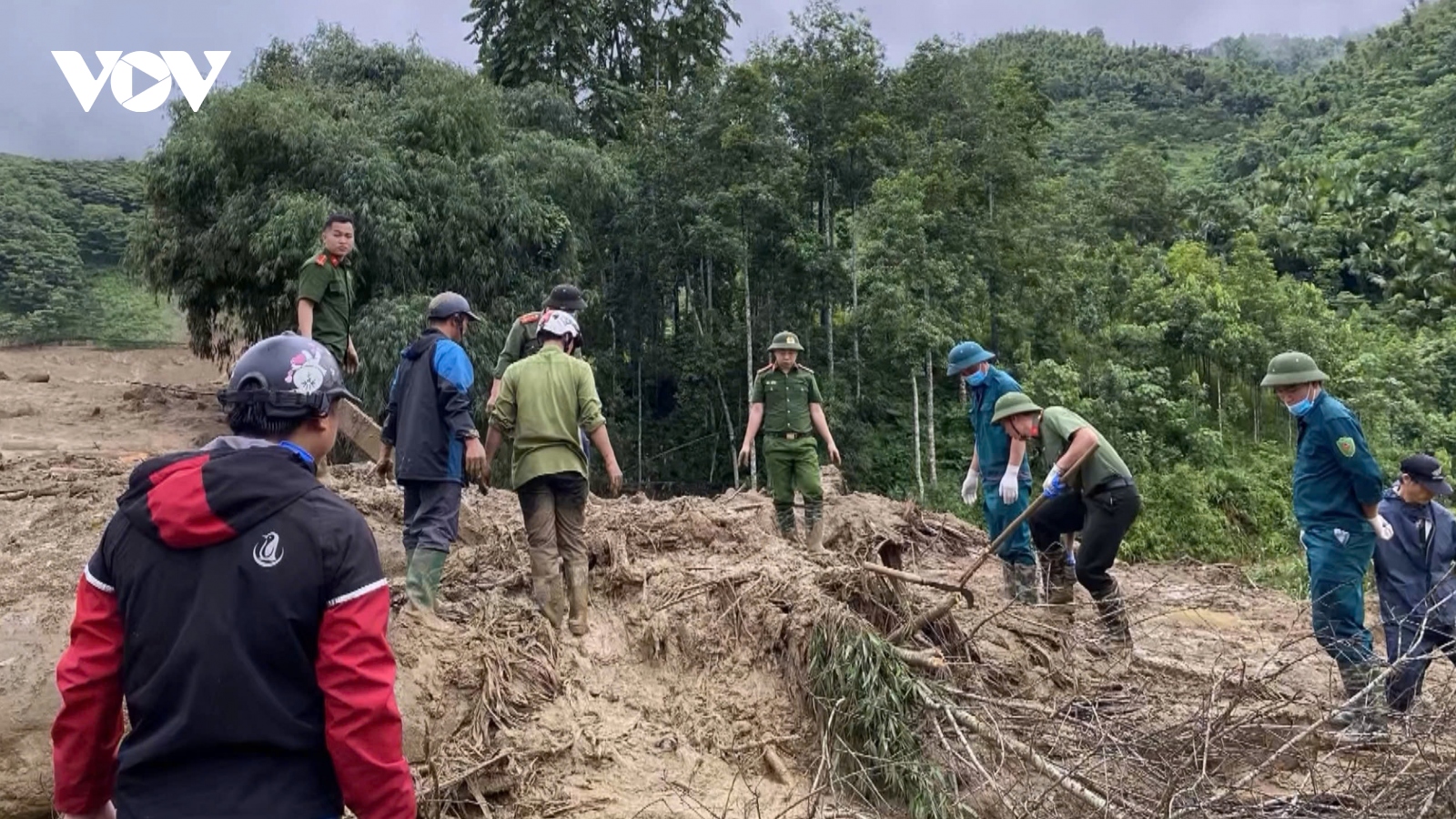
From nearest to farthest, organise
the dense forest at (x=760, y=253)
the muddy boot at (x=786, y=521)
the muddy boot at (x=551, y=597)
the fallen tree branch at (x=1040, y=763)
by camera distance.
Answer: the fallen tree branch at (x=1040, y=763)
the muddy boot at (x=551, y=597)
the muddy boot at (x=786, y=521)
the dense forest at (x=760, y=253)

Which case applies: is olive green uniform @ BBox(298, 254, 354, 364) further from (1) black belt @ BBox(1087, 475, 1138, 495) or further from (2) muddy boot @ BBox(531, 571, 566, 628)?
(1) black belt @ BBox(1087, 475, 1138, 495)

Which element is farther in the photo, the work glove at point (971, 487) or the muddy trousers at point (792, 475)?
the muddy trousers at point (792, 475)

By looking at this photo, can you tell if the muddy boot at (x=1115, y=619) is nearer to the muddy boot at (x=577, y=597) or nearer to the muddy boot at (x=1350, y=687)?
the muddy boot at (x=1350, y=687)

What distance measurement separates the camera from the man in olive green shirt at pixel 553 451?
484cm

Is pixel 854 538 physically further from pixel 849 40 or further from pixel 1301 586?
pixel 849 40

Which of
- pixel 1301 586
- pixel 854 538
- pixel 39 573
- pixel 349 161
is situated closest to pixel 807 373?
pixel 854 538

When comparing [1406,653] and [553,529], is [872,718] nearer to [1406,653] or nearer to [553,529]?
[553,529]

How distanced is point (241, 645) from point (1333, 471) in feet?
15.4

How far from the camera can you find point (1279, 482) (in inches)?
676

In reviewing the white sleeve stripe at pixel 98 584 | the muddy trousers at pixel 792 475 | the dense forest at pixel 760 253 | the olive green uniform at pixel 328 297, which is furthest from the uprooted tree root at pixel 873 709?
the dense forest at pixel 760 253

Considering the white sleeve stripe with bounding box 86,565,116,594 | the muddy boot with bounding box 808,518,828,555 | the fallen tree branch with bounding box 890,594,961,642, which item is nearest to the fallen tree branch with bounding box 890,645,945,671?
the fallen tree branch with bounding box 890,594,961,642

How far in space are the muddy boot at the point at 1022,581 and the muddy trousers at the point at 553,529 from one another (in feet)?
7.78

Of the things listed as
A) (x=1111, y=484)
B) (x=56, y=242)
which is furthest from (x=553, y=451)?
(x=56, y=242)

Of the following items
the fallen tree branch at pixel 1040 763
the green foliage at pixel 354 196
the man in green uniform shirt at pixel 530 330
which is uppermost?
the green foliage at pixel 354 196
